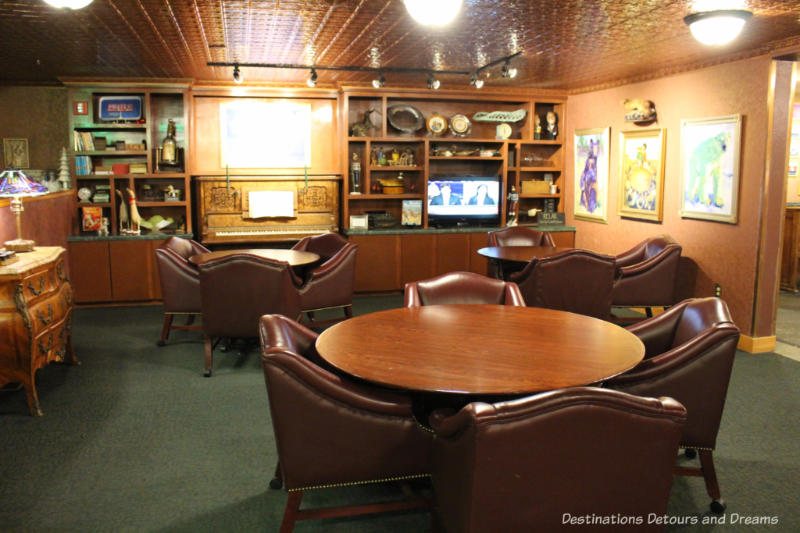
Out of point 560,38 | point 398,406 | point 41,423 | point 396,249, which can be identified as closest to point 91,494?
point 41,423

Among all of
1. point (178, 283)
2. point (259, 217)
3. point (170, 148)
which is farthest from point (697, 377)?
point (170, 148)

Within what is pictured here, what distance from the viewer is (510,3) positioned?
3777mm

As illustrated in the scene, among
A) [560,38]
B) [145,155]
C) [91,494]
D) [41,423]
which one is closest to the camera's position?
[91,494]

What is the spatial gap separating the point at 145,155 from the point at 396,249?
2.93 meters

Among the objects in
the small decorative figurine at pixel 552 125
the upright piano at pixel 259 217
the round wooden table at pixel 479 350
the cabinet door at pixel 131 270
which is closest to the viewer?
the round wooden table at pixel 479 350

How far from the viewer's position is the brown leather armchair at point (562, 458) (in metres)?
1.59

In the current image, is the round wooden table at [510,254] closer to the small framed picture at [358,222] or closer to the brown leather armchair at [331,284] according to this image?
the brown leather armchair at [331,284]

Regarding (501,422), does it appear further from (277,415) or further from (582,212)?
(582,212)

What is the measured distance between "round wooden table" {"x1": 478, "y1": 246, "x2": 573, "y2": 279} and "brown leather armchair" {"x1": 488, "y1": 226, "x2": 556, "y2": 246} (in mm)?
407

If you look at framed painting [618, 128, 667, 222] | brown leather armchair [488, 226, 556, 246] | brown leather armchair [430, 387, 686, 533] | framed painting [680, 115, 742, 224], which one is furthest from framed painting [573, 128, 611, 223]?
brown leather armchair [430, 387, 686, 533]

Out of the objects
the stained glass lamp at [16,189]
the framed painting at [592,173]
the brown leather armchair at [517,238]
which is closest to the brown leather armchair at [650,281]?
the brown leather armchair at [517,238]

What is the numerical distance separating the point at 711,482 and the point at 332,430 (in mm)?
1683

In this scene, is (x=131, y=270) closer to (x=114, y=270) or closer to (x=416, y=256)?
(x=114, y=270)

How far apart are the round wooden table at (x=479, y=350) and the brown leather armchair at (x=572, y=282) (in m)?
1.26
